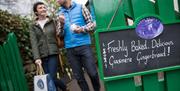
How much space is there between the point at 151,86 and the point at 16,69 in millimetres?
2038

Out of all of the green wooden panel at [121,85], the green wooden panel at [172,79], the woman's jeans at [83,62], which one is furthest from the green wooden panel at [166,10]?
the woman's jeans at [83,62]

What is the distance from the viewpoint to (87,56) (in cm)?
531

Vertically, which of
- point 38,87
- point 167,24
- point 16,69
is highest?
point 167,24

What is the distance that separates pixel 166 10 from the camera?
372 centimetres

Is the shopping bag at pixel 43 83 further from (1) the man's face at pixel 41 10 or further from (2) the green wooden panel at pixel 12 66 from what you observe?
(1) the man's face at pixel 41 10

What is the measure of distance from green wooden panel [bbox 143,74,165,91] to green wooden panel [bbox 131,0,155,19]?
648 mm

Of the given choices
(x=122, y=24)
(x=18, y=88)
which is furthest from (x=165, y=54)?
(x=18, y=88)

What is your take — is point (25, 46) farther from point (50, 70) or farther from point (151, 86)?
point (151, 86)

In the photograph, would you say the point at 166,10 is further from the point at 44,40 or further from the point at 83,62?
the point at 44,40

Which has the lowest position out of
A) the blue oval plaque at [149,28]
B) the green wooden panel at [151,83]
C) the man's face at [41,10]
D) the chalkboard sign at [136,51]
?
the green wooden panel at [151,83]

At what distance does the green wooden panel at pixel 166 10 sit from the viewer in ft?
12.2

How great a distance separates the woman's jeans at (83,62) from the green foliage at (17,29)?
A: 2.01 m

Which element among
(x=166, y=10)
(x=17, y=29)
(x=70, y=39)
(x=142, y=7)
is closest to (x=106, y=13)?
(x=142, y=7)

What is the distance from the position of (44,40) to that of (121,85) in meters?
2.40
